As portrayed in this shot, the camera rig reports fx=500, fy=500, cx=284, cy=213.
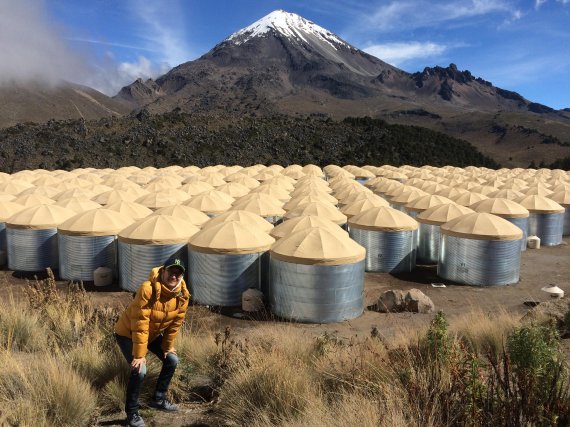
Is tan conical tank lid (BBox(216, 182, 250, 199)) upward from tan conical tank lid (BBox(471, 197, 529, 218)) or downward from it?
upward

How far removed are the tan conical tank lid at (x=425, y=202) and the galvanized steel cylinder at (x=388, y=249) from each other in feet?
15.2

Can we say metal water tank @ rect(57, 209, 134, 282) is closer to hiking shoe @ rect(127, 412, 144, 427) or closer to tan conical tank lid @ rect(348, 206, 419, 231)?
tan conical tank lid @ rect(348, 206, 419, 231)

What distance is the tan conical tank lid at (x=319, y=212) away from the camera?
21.4 metres

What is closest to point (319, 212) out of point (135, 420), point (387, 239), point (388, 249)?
point (387, 239)

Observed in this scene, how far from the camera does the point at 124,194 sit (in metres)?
25.7

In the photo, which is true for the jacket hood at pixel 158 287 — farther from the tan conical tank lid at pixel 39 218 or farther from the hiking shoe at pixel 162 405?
the tan conical tank lid at pixel 39 218

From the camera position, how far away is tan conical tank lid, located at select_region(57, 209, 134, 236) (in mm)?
17422

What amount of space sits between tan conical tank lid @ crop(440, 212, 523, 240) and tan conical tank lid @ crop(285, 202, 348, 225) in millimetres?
4729

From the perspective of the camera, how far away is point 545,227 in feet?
84.2

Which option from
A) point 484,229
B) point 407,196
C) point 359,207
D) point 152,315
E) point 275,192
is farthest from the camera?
point 275,192

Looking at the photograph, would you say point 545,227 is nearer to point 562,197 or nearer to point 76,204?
point 562,197

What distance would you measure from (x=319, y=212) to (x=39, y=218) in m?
11.1

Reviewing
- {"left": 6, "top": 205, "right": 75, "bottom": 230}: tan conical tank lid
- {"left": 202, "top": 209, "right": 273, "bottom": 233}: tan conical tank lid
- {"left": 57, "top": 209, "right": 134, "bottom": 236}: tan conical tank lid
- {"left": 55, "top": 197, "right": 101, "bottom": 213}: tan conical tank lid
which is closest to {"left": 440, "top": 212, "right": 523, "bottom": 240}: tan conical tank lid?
{"left": 202, "top": 209, "right": 273, "bottom": 233}: tan conical tank lid

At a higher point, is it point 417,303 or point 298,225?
point 298,225
